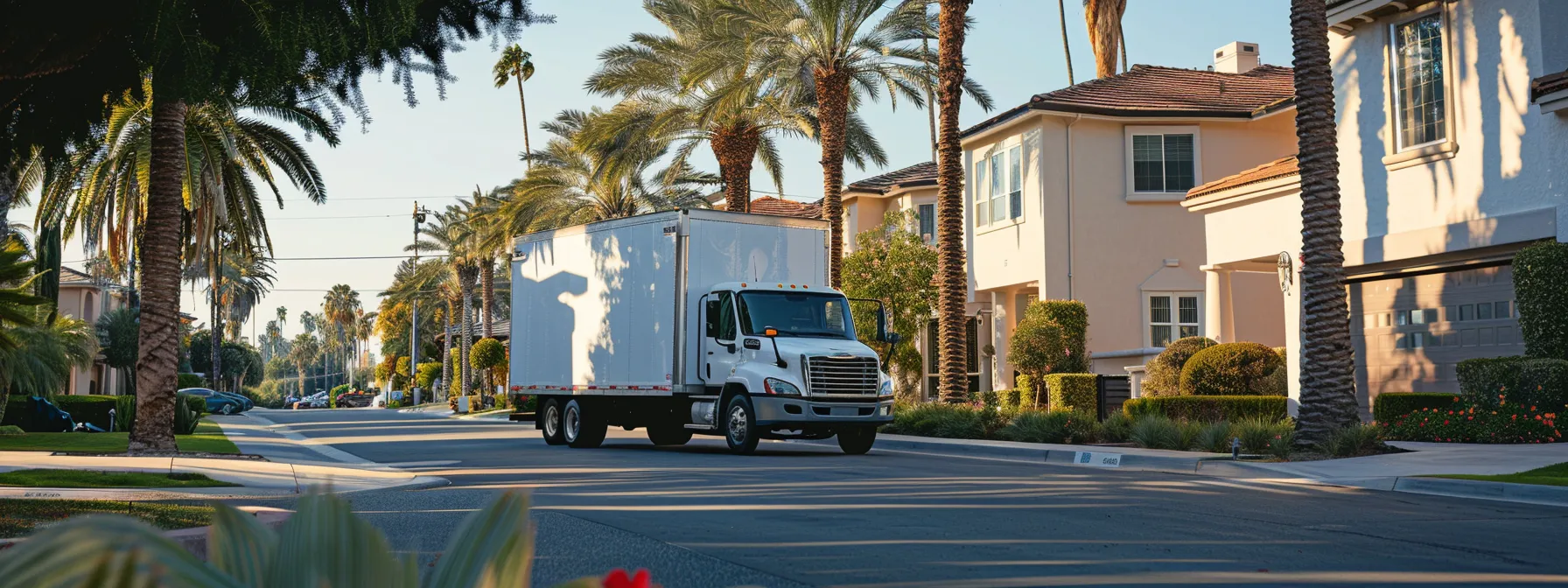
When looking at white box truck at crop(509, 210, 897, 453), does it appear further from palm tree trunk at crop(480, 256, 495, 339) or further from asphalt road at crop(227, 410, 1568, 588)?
palm tree trunk at crop(480, 256, 495, 339)

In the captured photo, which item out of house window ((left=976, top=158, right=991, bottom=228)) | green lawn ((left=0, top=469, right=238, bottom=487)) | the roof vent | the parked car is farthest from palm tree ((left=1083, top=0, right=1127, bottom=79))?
the parked car

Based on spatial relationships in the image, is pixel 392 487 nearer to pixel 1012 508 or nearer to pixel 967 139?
pixel 1012 508

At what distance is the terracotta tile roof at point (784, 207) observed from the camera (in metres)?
53.1

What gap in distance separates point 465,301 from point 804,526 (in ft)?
188

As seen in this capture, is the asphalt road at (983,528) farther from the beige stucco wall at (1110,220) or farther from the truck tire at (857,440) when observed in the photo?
the beige stucco wall at (1110,220)

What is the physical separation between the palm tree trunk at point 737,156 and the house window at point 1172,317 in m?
10.4

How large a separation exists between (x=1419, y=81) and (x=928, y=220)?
22.6m

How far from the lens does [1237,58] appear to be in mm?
36875

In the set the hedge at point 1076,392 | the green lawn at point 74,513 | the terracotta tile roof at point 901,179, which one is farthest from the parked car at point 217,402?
the green lawn at point 74,513

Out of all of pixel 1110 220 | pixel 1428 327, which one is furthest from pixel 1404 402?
pixel 1110 220

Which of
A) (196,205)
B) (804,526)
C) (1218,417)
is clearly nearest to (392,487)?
(804,526)

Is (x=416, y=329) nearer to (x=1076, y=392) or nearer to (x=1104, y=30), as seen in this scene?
(x=1104, y=30)

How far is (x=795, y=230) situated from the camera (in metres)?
21.6

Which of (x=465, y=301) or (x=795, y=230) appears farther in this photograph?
(x=465, y=301)
